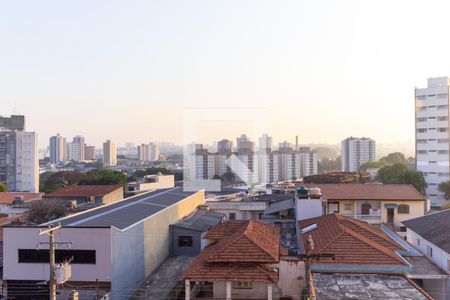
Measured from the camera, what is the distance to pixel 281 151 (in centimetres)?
4894

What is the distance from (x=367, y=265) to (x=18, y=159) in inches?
1853

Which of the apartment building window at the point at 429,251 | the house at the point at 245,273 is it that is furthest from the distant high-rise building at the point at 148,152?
the house at the point at 245,273

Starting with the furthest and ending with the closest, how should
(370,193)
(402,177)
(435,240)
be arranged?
(402,177)
(370,193)
(435,240)

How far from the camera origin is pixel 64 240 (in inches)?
411

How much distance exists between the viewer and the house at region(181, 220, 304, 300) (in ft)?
27.4

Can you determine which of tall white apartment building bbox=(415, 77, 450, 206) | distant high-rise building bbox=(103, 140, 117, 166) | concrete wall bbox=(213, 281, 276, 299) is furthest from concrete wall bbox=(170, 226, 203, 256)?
distant high-rise building bbox=(103, 140, 117, 166)

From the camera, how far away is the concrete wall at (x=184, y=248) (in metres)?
14.9

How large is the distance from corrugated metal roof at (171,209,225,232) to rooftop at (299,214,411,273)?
4436 millimetres

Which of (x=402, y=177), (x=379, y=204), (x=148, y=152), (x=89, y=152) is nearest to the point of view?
(x=379, y=204)

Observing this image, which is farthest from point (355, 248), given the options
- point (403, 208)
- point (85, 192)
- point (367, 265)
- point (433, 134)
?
point (433, 134)

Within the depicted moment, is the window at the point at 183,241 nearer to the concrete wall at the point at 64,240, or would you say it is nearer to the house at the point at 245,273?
the concrete wall at the point at 64,240

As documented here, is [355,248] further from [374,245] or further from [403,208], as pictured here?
[403,208]

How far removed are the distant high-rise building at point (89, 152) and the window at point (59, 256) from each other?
12826 cm

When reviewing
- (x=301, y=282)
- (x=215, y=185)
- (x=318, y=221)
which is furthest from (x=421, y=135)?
(x=301, y=282)
